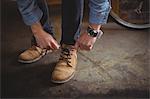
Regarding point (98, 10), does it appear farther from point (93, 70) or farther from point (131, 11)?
point (131, 11)

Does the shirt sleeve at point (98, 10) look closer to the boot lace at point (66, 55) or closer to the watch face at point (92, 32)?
the watch face at point (92, 32)

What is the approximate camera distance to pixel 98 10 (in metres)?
1.20

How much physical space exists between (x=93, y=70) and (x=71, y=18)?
0.93 ft

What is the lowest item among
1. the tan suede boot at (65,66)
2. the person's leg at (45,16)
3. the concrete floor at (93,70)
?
the concrete floor at (93,70)

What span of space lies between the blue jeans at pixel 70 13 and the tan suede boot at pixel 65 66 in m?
0.05

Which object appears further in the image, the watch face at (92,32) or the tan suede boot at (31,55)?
the tan suede boot at (31,55)

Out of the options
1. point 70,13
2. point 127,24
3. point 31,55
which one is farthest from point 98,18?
point 127,24

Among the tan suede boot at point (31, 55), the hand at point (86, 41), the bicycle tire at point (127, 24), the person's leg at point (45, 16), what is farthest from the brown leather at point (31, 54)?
the bicycle tire at point (127, 24)

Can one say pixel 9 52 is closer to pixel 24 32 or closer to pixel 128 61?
pixel 24 32

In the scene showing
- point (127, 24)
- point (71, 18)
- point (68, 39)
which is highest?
point (71, 18)

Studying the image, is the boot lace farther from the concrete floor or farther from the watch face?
the watch face

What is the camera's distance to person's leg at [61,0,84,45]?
1299mm

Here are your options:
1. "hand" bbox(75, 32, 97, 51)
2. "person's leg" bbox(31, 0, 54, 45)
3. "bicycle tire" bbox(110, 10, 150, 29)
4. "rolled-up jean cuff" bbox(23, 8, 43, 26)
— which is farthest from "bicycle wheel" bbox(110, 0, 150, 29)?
"rolled-up jean cuff" bbox(23, 8, 43, 26)

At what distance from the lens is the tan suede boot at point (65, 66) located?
139 cm
